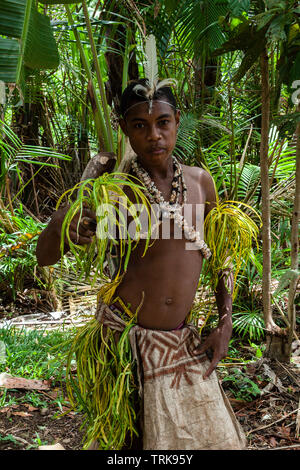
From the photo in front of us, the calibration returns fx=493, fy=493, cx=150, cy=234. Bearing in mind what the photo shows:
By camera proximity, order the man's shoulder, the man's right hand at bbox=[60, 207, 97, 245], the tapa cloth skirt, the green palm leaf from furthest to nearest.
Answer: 1. the green palm leaf
2. the man's shoulder
3. the tapa cloth skirt
4. the man's right hand at bbox=[60, 207, 97, 245]

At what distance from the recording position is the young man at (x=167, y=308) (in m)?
1.74

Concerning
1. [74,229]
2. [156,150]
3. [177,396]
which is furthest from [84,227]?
[177,396]

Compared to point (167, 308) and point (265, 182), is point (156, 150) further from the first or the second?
point (265, 182)

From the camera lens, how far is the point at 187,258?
1900 millimetres

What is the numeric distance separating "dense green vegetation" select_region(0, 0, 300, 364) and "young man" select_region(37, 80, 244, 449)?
1.80 feet

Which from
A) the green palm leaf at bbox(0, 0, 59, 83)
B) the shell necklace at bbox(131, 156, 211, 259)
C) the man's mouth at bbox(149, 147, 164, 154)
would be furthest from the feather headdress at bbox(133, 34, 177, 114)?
the green palm leaf at bbox(0, 0, 59, 83)

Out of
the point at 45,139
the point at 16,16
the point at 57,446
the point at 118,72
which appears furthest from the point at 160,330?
the point at 45,139

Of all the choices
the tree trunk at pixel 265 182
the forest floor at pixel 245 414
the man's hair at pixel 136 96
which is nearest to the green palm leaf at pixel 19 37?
the man's hair at pixel 136 96

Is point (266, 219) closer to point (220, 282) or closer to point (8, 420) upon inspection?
point (220, 282)

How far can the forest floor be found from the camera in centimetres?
229

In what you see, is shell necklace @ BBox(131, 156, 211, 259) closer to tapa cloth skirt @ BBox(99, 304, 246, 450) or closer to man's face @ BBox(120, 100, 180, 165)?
man's face @ BBox(120, 100, 180, 165)

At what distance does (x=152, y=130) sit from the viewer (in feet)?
5.80

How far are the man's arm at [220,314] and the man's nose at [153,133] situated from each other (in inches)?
14.1

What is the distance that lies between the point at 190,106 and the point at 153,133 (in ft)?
7.84
